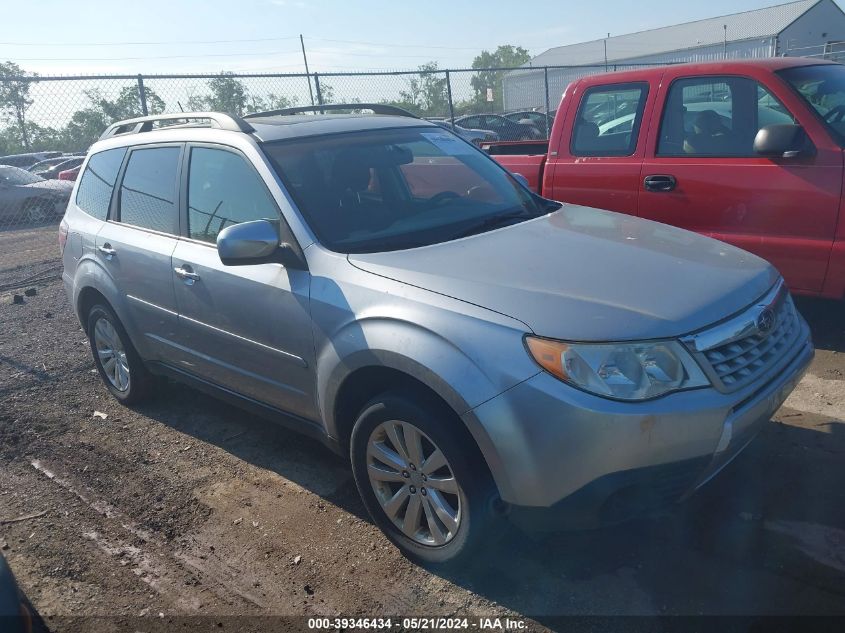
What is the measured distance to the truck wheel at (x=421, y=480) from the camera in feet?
9.18

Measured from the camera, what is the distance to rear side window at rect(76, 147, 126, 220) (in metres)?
4.90

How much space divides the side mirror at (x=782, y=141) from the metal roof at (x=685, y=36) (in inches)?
1797

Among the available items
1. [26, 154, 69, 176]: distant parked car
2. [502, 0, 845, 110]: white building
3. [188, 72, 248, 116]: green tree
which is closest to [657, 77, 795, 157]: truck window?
[188, 72, 248, 116]: green tree

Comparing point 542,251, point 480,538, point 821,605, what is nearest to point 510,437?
point 480,538

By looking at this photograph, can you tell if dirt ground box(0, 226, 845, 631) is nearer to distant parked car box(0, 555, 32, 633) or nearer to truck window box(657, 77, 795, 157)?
distant parked car box(0, 555, 32, 633)

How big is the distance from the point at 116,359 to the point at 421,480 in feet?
9.78

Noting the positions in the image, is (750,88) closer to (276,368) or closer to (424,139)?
(424,139)

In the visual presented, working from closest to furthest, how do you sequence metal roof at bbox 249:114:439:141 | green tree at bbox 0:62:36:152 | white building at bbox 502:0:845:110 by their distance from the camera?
metal roof at bbox 249:114:439:141, green tree at bbox 0:62:36:152, white building at bbox 502:0:845:110

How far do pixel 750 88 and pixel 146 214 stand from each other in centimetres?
412

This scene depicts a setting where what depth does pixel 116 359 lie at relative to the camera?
5.10 meters

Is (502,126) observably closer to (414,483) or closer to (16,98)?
(16,98)

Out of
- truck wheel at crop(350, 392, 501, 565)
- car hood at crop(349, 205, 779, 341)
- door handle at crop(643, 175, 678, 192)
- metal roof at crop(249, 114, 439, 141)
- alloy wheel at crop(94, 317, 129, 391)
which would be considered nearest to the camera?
car hood at crop(349, 205, 779, 341)

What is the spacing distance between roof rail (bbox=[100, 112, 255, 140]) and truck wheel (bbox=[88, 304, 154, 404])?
1.22 meters

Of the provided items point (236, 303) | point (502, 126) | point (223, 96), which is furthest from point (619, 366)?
point (502, 126)
